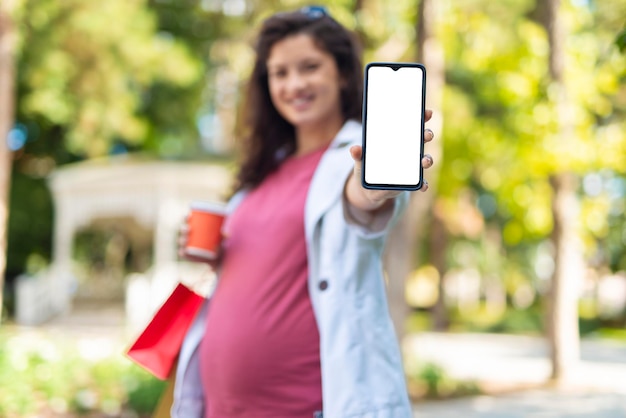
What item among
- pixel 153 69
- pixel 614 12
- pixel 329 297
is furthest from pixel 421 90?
pixel 153 69

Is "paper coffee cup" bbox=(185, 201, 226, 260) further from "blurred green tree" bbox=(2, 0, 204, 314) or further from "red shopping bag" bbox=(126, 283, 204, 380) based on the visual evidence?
"blurred green tree" bbox=(2, 0, 204, 314)

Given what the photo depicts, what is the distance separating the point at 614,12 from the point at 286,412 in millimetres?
10170

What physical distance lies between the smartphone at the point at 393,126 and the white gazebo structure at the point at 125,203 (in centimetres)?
1355

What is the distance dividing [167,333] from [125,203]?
14.4 meters

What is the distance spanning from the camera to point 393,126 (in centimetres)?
153

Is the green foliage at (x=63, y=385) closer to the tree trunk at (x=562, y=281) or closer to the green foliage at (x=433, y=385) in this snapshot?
the green foliage at (x=433, y=385)

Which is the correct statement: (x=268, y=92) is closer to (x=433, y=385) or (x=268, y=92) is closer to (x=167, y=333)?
(x=167, y=333)

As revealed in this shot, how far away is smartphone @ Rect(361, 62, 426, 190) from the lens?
1.50 m

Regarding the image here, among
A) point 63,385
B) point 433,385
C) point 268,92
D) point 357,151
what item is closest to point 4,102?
point 63,385

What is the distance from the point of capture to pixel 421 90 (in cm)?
156

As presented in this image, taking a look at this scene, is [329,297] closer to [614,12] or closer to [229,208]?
[229,208]

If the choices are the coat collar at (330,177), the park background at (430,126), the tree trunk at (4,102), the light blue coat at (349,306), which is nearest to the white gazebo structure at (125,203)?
the park background at (430,126)

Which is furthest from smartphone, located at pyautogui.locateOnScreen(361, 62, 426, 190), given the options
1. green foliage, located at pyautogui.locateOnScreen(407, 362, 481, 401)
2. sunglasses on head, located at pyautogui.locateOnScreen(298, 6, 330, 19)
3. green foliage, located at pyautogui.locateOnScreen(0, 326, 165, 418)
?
green foliage, located at pyautogui.locateOnScreen(407, 362, 481, 401)

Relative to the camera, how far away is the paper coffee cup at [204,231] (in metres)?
2.34
